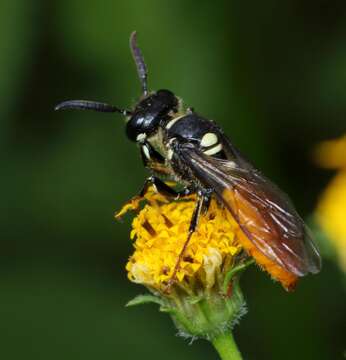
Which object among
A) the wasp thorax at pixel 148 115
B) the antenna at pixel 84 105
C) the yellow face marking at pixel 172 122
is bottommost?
the yellow face marking at pixel 172 122

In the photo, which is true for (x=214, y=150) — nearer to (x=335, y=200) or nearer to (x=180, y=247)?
(x=180, y=247)

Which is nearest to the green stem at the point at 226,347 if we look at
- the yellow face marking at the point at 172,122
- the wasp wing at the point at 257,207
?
the wasp wing at the point at 257,207

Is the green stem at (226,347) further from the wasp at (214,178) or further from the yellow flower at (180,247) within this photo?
the wasp at (214,178)

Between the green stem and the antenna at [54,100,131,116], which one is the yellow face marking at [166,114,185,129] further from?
the green stem

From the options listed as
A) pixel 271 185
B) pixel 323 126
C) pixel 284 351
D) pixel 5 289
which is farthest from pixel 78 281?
pixel 271 185

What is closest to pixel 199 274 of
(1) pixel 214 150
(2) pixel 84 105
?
(1) pixel 214 150

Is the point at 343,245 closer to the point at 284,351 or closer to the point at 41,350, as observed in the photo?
the point at 284,351

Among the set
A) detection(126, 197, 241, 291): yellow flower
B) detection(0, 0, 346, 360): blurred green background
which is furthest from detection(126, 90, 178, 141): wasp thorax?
detection(0, 0, 346, 360): blurred green background
